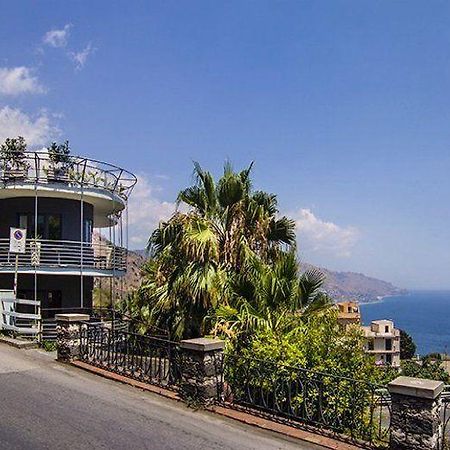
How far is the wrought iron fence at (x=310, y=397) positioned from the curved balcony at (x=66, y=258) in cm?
1269

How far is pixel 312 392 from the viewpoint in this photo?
7.95 m

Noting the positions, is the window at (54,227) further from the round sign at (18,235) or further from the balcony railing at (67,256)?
the round sign at (18,235)

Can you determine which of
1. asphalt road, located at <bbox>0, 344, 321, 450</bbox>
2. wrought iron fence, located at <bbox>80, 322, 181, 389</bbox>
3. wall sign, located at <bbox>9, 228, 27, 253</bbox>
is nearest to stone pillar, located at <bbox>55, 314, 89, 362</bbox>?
wrought iron fence, located at <bbox>80, 322, 181, 389</bbox>

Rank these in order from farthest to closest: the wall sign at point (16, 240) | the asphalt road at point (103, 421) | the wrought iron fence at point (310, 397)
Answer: the wall sign at point (16, 240) → the wrought iron fence at point (310, 397) → the asphalt road at point (103, 421)

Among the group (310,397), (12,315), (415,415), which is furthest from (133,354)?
(12,315)

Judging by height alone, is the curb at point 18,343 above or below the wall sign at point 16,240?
below

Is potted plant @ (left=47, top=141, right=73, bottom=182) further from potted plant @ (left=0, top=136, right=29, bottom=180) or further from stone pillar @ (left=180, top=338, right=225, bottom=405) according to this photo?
stone pillar @ (left=180, top=338, right=225, bottom=405)

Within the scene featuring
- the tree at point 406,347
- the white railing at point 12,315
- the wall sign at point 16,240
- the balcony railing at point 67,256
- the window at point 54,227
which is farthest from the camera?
the tree at point 406,347

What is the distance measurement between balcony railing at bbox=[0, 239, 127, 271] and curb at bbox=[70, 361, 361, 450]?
10604mm

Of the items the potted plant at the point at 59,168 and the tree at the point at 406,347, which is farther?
the tree at the point at 406,347

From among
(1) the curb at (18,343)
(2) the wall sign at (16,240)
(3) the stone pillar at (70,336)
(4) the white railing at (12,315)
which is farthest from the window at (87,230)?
(3) the stone pillar at (70,336)

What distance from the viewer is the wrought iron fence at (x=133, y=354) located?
9.41 metres

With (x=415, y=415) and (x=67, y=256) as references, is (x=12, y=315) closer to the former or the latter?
(x=67, y=256)

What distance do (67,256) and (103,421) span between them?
1437 cm
